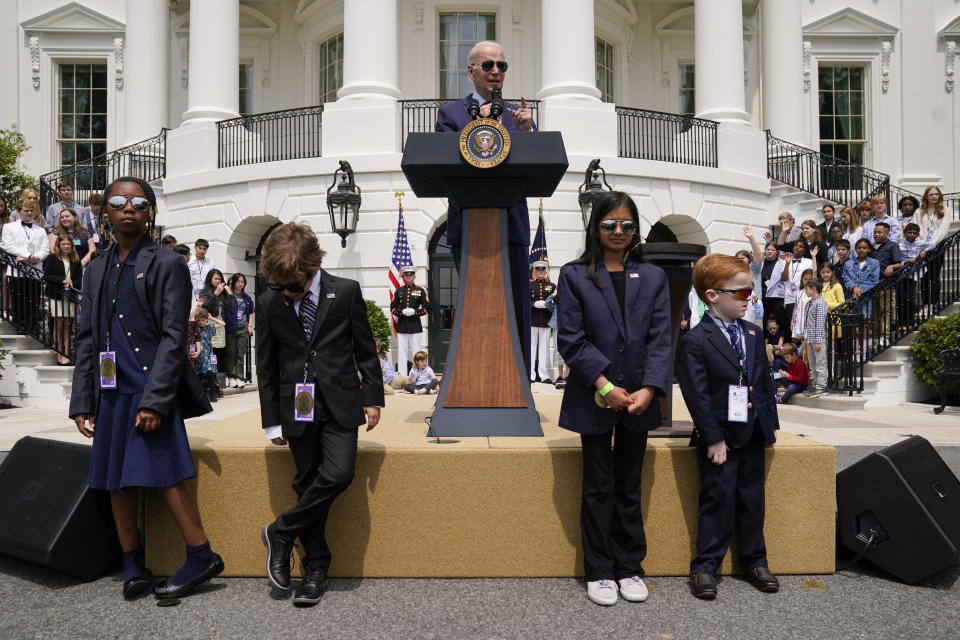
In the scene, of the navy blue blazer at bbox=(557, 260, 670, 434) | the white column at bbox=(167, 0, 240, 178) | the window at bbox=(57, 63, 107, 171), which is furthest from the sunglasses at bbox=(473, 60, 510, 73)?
the window at bbox=(57, 63, 107, 171)

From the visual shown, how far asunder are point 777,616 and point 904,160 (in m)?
23.1

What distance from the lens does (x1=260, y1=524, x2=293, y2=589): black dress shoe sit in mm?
3463

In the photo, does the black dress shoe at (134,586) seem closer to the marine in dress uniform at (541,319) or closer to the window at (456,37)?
the marine in dress uniform at (541,319)

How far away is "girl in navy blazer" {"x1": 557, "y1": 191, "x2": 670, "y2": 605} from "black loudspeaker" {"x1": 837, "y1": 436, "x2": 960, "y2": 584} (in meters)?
1.26

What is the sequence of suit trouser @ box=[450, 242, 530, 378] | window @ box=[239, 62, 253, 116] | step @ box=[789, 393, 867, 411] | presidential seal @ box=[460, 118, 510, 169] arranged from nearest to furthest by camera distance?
presidential seal @ box=[460, 118, 510, 169] < suit trouser @ box=[450, 242, 530, 378] < step @ box=[789, 393, 867, 411] < window @ box=[239, 62, 253, 116]

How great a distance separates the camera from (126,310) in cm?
353

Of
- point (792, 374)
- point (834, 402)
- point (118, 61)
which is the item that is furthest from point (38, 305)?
point (834, 402)

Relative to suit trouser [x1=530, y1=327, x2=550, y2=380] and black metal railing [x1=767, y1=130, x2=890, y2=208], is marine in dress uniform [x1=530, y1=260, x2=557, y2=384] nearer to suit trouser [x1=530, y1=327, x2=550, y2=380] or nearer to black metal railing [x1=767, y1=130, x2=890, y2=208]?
suit trouser [x1=530, y1=327, x2=550, y2=380]

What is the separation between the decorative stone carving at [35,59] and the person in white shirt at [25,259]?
40.3 ft

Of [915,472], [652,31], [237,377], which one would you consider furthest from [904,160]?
[915,472]

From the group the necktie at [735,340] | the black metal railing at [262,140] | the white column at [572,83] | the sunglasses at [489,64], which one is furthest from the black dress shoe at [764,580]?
the black metal railing at [262,140]

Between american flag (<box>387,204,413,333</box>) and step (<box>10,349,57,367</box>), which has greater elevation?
american flag (<box>387,204,413,333</box>)

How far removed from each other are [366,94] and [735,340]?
13986 millimetres

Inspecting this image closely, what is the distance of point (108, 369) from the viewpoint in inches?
136
